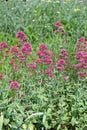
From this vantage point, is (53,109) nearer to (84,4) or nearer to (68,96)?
(68,96)

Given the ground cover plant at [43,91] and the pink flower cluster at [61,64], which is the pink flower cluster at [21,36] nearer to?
the ground cover plant at [43,91]

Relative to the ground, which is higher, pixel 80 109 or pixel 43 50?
pixel 43 50

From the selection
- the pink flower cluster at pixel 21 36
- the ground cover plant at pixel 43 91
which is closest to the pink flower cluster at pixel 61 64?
the ground cover plant at pixel 43 91

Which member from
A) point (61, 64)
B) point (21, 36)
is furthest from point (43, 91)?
point (21, 36)

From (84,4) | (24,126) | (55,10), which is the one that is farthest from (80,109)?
(84,4)

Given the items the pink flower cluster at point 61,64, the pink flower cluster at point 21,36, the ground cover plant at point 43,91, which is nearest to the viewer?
the ground cover plant at point 43,91

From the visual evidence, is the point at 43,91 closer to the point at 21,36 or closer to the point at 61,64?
the point at 61,64

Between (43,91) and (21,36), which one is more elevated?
(21,36)

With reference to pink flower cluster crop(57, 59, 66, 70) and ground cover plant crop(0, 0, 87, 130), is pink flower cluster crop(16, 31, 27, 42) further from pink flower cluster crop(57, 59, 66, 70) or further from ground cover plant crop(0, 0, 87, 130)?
pink flower cluster crop(57, 59, 66, 70)

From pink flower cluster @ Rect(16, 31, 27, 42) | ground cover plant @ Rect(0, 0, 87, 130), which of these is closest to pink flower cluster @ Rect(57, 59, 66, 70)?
ground cover plant @ Rect(0, 0, 87, 130)

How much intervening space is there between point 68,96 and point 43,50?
0.46 metres

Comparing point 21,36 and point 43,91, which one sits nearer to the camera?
point 43,91

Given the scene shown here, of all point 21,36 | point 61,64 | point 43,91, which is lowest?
point 43,91

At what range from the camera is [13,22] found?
5840 millimetres
